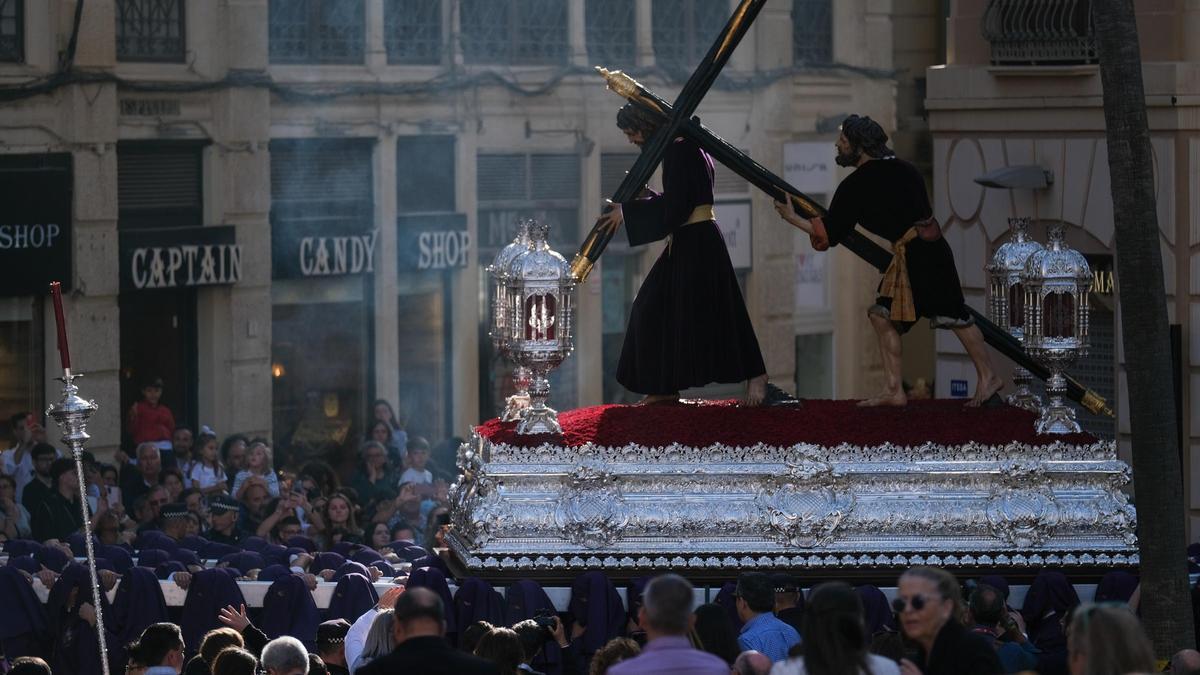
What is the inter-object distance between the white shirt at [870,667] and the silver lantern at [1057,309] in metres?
5.51

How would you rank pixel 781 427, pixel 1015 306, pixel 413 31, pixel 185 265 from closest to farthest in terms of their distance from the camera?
pixel 781 427, pixel 1015 306, pixel 185 265, pixel 413 31

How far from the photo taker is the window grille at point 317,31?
23.5m

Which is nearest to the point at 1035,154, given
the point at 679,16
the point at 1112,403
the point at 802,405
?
the point at 1112,403

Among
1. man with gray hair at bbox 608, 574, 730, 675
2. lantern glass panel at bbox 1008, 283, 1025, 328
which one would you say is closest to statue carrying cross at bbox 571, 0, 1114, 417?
lantern glass panel at bbox 1008, 283, 1025, 328

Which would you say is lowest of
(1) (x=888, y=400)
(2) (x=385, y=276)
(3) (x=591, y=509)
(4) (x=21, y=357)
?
(3) (x=591, y=509)

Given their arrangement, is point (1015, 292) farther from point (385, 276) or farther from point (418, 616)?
point (385, 276)

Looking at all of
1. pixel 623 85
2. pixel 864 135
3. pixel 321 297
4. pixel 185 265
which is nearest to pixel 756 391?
pixel 864 135

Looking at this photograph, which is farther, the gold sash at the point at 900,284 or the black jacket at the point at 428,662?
the gold sash at the point at 900,284

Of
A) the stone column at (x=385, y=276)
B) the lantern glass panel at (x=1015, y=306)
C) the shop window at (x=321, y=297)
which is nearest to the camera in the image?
the lantern glass panel at (x=1015, y=306)

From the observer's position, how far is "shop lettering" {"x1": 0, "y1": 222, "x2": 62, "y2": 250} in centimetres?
2055

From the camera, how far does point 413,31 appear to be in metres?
24.6

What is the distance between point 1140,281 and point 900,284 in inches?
64.4

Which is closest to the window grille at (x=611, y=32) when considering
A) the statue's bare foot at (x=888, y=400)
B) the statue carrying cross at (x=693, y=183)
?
the statue carrying cross at (x=693, y=183)

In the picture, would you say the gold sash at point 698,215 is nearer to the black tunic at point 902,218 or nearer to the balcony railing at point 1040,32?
the black tunic at point 902,218
